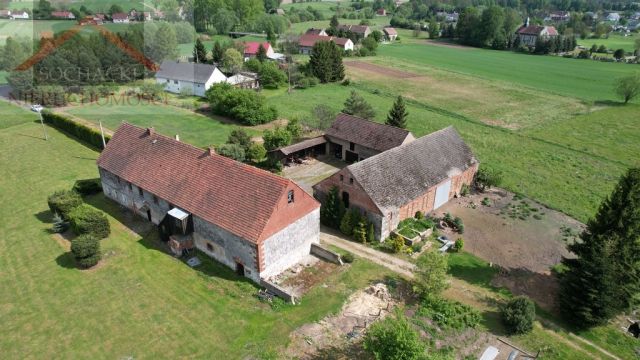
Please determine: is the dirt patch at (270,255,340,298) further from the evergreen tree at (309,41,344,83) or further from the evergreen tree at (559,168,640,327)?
the evergreen tree at (309,41,344,83)

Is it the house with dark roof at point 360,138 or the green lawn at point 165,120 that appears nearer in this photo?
the house with dark roof at point 360,138

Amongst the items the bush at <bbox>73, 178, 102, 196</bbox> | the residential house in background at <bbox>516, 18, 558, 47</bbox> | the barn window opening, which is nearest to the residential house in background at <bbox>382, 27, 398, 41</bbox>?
the residential house in background at <bbox>516, 18, 558, 47</bbox>

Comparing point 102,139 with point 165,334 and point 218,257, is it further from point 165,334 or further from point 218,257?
point 165,334

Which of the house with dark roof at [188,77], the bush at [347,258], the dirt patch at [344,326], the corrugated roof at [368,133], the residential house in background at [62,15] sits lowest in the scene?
the dirt patch at [344,326]

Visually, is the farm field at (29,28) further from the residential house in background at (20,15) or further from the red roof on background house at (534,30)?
the red roof on background house at (534,30)

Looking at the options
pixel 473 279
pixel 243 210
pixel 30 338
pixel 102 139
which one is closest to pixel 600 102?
pixel 473 279

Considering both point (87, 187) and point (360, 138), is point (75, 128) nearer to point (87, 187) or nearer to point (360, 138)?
point (87, 187)

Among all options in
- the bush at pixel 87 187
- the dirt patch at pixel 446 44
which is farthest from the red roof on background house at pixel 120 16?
the bush at pixel 87 187
